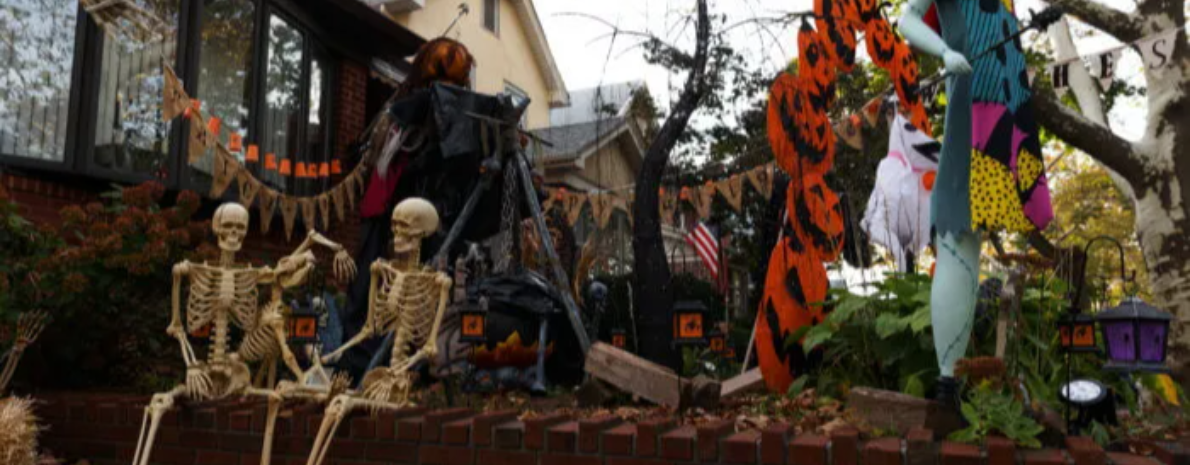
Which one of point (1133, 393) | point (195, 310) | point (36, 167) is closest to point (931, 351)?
point (1133, 393)

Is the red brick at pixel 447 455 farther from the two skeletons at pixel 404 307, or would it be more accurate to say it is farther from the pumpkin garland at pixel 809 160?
the pumpkin garland at pixel 809 160

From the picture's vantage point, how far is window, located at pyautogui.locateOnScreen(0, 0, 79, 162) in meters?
A: 6.68

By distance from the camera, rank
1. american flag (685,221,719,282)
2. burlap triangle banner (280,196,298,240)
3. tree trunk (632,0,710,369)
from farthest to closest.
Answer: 1. american flag (685,221,719,282)
2. burlap triangle banner (280,196,298,240)
3. tree trunk (632,0,710,369)

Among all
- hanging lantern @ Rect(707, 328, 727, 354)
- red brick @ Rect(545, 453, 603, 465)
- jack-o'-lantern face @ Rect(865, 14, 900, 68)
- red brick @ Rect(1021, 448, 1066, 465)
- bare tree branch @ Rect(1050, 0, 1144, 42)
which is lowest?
red brick @ Rect(545, 453, 603, 465)

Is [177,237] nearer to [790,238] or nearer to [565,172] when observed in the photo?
[790,238]

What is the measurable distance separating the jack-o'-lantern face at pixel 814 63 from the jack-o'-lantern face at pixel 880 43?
1.20ft

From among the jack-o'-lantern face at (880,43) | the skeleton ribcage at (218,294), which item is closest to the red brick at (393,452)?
the skeleton ribcage at (218,294)

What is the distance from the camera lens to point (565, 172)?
1642cm

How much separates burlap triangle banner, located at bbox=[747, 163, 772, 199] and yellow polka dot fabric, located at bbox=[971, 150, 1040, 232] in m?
5.17

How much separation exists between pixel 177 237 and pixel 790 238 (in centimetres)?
389

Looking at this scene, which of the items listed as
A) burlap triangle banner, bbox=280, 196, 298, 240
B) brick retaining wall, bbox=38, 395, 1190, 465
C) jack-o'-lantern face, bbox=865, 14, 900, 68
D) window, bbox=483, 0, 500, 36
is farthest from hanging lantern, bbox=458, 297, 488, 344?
window, bbox=483, 0, 500, 36

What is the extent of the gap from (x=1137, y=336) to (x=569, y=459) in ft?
7.13

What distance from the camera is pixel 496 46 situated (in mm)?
18781

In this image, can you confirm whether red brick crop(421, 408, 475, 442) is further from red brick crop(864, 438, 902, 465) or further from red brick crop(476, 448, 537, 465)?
red brick crop(864, 438, 902, 465)
